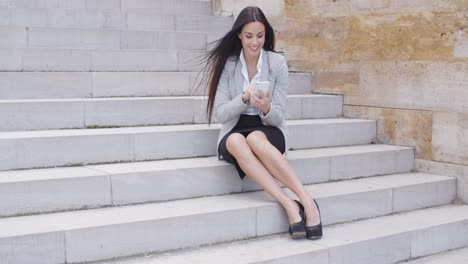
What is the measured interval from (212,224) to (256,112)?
1020 mm

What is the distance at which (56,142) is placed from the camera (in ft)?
16.0

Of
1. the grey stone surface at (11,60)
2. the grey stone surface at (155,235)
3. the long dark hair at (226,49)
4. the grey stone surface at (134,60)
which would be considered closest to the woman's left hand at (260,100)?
the long dark hair at (226,49)

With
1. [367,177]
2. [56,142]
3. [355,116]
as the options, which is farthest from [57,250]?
[355,116]

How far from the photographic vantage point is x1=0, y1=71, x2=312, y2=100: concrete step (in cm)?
569

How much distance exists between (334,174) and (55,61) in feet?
8.75

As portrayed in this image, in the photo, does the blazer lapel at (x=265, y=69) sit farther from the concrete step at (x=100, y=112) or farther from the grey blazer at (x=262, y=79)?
the concrete step at (x=100, y=112)

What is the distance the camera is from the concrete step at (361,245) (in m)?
4.33

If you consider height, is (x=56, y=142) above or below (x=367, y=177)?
above

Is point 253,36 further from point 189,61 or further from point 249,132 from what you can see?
point 189,61

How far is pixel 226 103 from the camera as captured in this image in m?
5.07

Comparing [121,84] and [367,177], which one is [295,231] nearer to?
[367,177]

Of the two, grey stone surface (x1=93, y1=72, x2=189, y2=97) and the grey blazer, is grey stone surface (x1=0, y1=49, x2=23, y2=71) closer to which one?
grey stone surface (x1=93, y1=72, x2=189, y2=97)

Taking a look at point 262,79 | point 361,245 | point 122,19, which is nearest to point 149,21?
point 122,19

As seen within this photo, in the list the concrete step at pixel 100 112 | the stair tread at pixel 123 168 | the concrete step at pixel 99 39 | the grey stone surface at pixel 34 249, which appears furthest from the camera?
the concrete step at pixel 99 39
